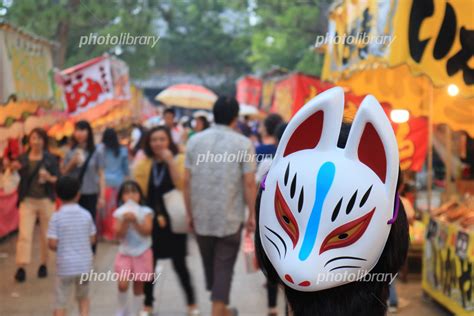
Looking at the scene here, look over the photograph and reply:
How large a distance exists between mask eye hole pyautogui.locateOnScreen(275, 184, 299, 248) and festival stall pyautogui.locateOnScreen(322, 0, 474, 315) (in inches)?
112

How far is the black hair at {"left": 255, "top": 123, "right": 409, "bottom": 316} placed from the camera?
6.96 ft

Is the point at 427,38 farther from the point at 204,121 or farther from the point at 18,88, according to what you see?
the point at 204,121

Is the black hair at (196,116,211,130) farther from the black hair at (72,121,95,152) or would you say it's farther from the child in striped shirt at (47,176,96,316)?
the child in striped shirt at (47,176,96,316)

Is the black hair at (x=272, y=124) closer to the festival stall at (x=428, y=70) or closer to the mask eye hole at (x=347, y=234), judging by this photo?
the festival stall at (x=428, y=70)

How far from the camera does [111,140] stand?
29.2 feet

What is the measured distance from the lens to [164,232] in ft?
18.7

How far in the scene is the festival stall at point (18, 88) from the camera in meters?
6.97

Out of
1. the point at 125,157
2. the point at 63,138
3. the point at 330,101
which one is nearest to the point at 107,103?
the point at 63,138

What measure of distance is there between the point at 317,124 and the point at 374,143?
19 centimetres

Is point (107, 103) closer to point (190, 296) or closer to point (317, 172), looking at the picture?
point (190, 296)

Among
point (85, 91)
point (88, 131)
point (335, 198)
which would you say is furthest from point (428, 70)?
point (85, 91)

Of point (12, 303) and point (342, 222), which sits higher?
point (342, 222)

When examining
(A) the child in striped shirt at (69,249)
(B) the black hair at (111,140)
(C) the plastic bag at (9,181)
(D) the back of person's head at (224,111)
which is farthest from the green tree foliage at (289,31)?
(A) the child in striped shirt at (69,249)

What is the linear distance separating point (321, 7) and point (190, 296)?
13.7 meters
